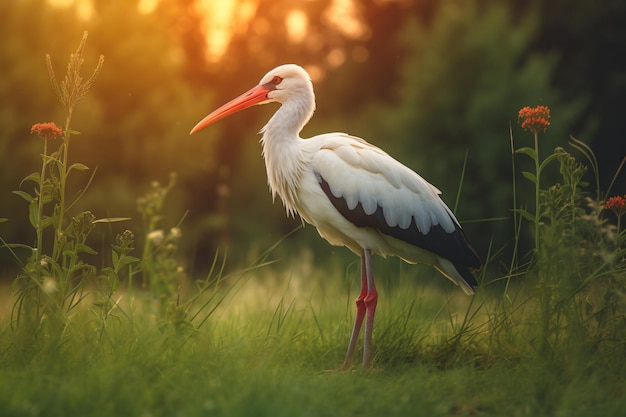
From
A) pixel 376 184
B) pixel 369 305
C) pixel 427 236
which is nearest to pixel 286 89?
pixel 376 184

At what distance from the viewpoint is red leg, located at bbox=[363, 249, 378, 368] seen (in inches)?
227

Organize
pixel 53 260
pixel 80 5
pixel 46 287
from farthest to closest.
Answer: pixel 80 5
pixel 53 260
pixel 46 287

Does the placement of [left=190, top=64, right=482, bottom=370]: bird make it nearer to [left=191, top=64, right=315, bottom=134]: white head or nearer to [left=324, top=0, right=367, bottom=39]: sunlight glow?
[left=191, top=64, right=315, bottom=134]: white head

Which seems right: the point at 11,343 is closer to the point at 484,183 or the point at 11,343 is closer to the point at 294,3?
the point at 484,183

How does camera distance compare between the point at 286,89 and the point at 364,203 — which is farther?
the point at 286,89

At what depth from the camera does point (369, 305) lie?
616 cm

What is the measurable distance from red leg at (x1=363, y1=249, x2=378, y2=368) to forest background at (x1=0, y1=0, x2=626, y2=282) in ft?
35.2

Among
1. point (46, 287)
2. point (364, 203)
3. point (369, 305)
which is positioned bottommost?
point (369, 305)

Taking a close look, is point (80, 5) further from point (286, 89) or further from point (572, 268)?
point (572, 268)

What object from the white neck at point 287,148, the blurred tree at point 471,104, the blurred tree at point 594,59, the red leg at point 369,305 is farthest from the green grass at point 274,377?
the blurred tree at point 594,59

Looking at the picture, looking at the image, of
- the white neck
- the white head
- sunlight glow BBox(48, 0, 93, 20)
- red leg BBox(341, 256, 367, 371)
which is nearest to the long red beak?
the white head

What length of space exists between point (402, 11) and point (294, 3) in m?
4.49

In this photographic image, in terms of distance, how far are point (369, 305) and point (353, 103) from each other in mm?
20463

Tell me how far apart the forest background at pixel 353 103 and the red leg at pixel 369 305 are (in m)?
10.7
